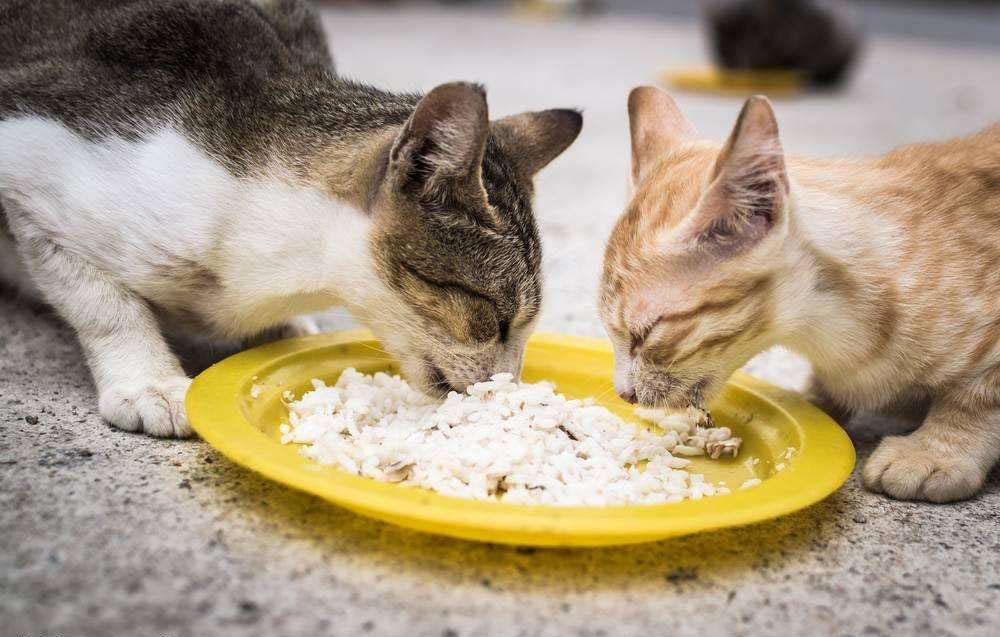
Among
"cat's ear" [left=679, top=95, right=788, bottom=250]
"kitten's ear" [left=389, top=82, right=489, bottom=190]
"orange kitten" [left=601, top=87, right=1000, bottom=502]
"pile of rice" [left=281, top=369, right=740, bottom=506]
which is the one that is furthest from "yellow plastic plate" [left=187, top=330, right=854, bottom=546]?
"kitten's ear" [left=389, top=82, right=489, bottom=190]

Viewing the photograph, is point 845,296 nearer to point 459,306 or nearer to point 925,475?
point 925,475

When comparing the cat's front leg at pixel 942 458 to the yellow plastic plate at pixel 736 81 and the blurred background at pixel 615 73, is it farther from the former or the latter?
the yellow plastic plate at pixel 736 81

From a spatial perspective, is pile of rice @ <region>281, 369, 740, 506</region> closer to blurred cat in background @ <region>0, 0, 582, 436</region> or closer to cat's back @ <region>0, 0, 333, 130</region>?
blurred cat in background @ <region>0, 0, 582, 436</region>

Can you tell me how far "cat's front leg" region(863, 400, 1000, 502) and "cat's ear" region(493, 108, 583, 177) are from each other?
39.9 inches

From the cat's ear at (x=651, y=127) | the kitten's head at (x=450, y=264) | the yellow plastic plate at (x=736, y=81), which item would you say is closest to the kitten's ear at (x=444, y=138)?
the kitten's head at (x=450, y=264)

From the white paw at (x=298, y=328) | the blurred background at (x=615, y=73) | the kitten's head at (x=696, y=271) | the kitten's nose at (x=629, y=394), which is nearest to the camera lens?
the kitten's head at (x=696, y=271)

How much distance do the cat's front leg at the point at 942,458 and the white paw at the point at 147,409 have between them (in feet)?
4.73

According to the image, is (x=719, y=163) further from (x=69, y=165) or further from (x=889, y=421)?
(x=69, y=165)

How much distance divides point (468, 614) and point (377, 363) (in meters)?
0.98

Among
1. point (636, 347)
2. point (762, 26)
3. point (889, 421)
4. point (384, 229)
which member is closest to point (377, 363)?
point (384, 229)

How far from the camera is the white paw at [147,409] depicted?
1.96 meters

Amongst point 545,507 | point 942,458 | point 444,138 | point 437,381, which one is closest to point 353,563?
point 545,507

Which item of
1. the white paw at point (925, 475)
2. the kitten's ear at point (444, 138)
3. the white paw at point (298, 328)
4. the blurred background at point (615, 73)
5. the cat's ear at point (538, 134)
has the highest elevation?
the kitten's ear at point (444, 138)

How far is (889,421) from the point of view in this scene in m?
2.43
